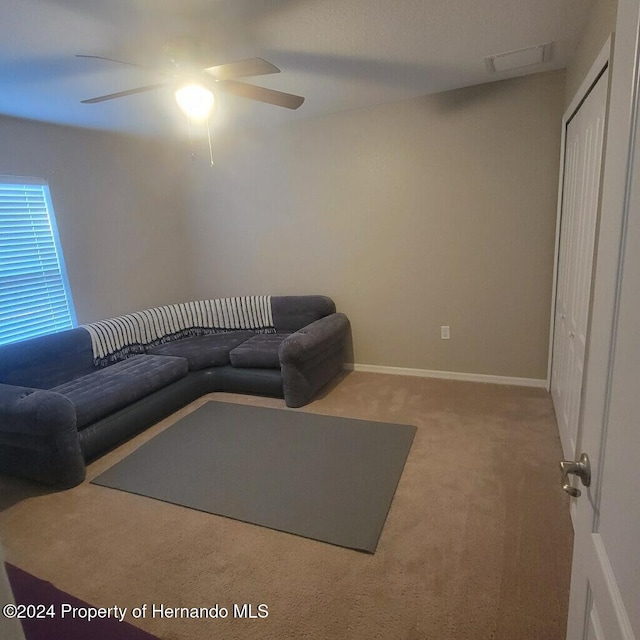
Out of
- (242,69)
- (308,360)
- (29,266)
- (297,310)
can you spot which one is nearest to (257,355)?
(308,360)

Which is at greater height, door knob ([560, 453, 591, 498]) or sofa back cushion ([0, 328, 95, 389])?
door knob ([560, 453, 591, 498])

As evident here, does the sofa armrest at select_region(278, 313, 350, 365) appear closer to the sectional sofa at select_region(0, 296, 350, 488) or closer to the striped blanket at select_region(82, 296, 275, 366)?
the sectional sofa at select_region(0, 296, 350, 488)

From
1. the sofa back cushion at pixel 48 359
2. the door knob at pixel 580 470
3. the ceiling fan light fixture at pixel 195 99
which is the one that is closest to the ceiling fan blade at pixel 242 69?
the ceiling fan light fixture at pixel 195 99

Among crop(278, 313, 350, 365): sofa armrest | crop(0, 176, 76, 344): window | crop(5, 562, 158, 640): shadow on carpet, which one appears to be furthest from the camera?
crop(278, 313, 350, 365): sofa armrest

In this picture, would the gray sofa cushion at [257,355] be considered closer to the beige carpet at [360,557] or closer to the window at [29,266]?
the beige carpet at [360,557]

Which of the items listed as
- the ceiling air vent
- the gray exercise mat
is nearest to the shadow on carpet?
the gray exercise mat

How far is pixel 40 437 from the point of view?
2430 millimetres

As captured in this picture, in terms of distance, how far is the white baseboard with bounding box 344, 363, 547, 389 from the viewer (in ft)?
11.8

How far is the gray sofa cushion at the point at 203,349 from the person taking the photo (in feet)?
12.5

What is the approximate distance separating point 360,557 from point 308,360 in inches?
68.6

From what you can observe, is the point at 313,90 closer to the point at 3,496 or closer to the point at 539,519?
the point at 539,519

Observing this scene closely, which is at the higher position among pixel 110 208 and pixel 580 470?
pixel 110 208

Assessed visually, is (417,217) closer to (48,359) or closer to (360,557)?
(360,557)

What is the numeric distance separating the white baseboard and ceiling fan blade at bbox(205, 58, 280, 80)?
2861 millimetres
